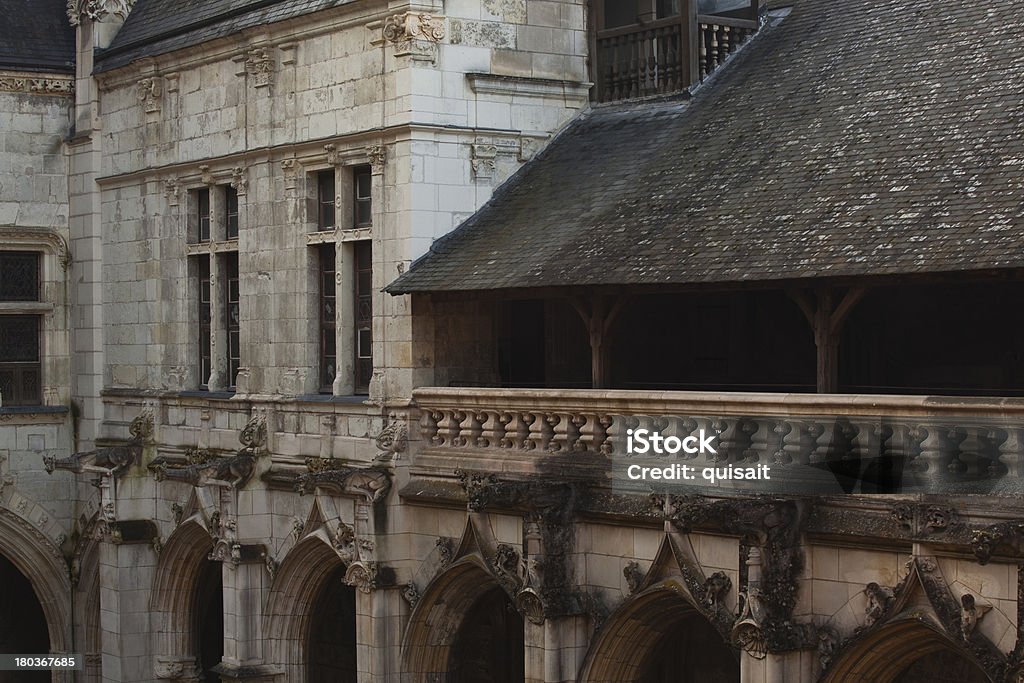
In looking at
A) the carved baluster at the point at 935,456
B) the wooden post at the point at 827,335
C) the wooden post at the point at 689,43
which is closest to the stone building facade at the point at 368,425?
the carved baluster at the point at 935,456

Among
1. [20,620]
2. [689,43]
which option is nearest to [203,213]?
[689,43]

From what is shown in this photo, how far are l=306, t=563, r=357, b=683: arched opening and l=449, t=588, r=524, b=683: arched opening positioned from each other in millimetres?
1808

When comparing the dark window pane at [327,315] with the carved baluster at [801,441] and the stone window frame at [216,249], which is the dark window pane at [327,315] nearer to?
the stone window frame at [216,249]

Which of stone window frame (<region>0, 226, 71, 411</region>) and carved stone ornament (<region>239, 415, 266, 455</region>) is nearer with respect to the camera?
carved stone ornament (<region>239, 415, 266, 455</region>)

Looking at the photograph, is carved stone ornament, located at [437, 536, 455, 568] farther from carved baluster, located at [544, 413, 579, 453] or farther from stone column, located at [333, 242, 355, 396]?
stone column, located at [333, 242, 355, 396]

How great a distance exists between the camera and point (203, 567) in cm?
2248

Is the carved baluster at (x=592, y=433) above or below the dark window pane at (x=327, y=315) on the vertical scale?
below

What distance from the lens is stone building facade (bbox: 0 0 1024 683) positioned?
14023 mm

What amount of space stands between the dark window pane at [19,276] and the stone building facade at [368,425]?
0.14 feet

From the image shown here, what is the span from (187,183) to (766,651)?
1038cm

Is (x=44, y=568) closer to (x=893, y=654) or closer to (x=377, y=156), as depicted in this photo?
(x=377, y=156)

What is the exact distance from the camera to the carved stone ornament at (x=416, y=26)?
1842 cm

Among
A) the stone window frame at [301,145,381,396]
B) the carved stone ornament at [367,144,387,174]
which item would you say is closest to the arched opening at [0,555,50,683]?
the stone window frame at [301,145,381,396]

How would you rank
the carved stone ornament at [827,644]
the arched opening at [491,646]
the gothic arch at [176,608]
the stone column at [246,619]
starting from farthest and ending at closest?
the gothic arch at [176,608] < the stone column at [246,619] < the arched opening at [491,646] < the carved stone ornament at [827,644]
